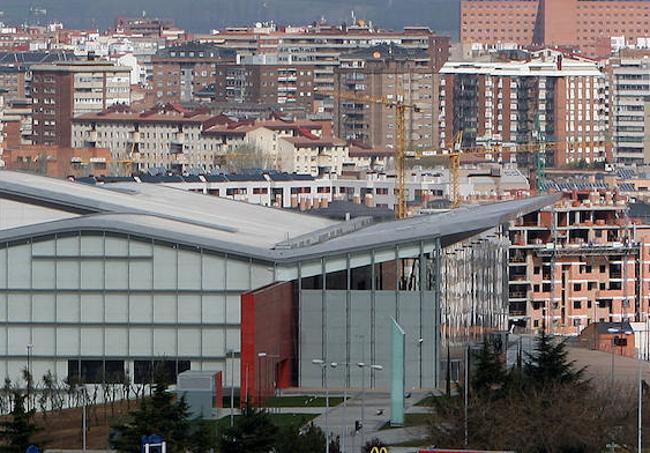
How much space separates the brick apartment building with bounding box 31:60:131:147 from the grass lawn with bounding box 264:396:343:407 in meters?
113

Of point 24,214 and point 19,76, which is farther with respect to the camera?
point 19,76

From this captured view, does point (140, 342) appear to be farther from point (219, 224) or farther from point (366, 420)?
point (219, 224)

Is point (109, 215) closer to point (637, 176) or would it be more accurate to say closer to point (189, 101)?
point (637, 176)

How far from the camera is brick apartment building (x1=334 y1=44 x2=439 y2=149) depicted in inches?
6683

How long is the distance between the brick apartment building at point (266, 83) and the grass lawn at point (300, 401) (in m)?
138

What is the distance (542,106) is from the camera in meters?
162

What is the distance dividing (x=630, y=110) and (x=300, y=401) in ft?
391

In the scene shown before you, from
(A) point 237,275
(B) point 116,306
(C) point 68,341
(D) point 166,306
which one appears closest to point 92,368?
(C) point 68,341

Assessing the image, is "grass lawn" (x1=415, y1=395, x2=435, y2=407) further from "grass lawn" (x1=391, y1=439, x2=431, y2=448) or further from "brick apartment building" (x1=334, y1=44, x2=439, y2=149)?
"brick apartment building" (x1=334, y1=44, x2=439, y2=149)

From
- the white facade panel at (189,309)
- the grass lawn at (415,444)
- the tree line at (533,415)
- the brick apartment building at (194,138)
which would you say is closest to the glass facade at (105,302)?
the white facade panel at (189,309)

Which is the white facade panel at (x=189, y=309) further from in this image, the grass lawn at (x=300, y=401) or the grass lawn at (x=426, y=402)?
the grass lawn at (x=426, y=402)


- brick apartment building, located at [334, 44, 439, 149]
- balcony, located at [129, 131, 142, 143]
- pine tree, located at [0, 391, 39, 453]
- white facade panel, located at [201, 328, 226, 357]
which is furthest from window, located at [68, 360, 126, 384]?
brick apartment building, located at [334, 44, 439, 149]

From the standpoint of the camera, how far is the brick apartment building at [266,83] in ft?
625

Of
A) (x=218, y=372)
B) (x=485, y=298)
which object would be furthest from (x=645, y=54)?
(x=218, y=372)
